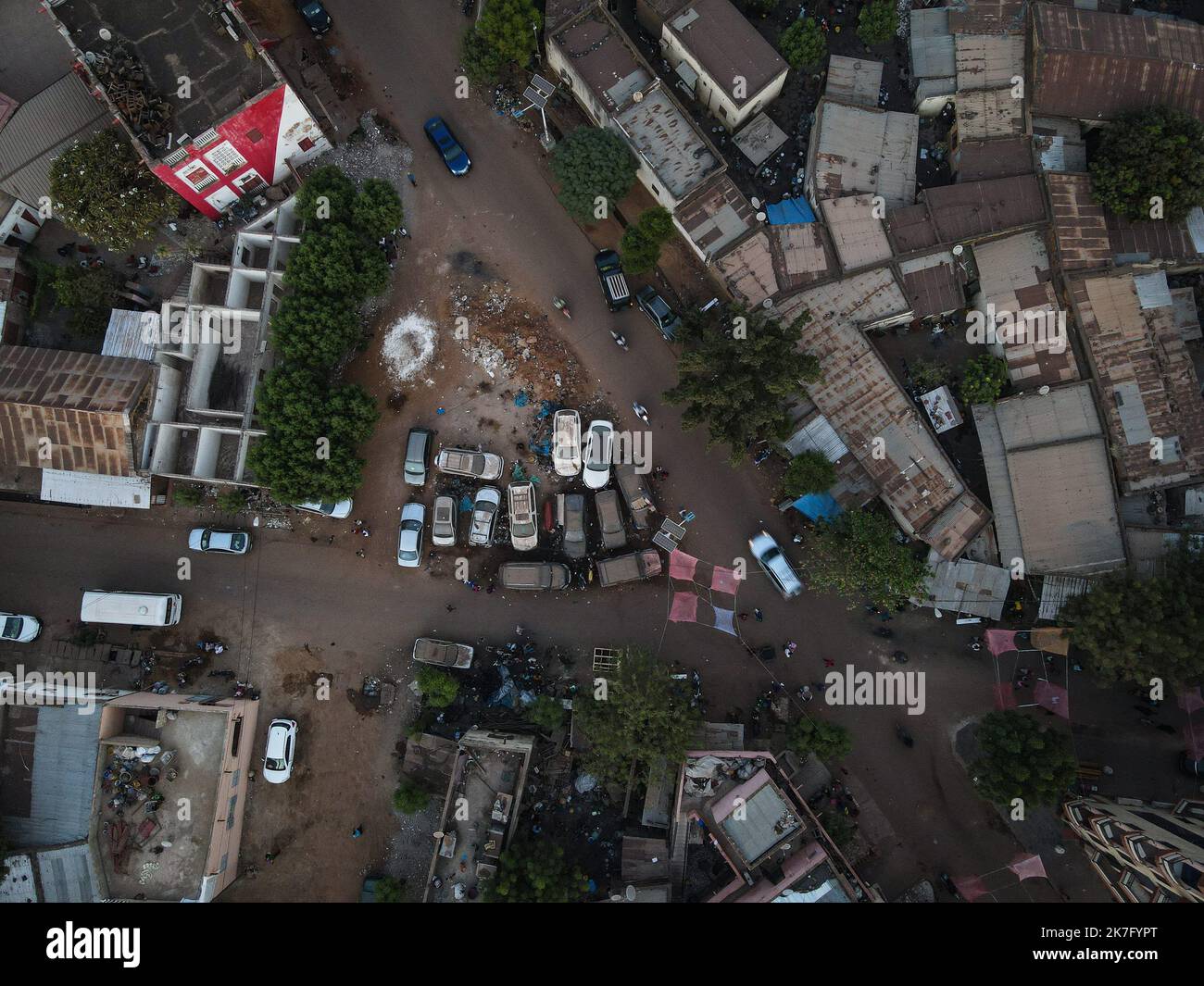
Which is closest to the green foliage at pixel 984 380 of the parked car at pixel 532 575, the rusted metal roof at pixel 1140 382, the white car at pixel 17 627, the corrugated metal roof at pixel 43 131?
the rusted metal roof at pixel 1140 382

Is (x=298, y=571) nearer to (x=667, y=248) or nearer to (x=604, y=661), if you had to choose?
(x=604, y=661)

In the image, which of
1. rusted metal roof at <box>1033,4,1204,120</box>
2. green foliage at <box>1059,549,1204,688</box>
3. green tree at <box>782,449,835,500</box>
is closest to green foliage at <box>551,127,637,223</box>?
green tree at <box>782,449,835,500</box>

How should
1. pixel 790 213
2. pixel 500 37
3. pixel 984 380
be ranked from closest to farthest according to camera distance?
pixel 984 380, pixel 500 37, pixel 790 213

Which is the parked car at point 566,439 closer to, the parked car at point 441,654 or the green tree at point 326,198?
the parked car at point 441,654

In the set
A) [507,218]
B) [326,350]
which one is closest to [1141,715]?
[507,218]

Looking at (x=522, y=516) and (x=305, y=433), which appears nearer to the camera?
(x=305, y=433)

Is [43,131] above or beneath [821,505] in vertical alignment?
above


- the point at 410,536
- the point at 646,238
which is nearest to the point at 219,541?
the point at 410,536

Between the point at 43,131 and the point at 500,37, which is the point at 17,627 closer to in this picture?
the point at 43,131
